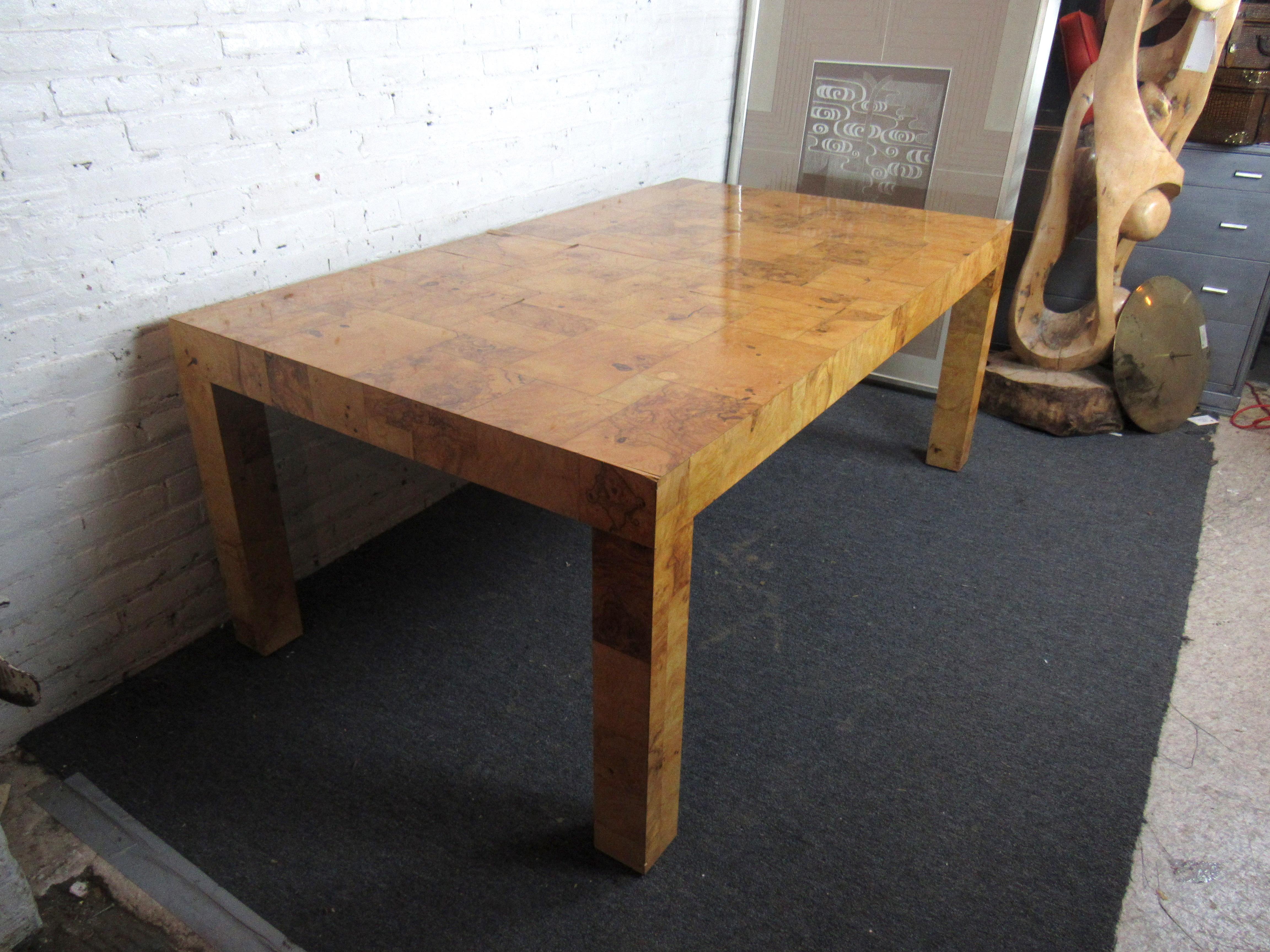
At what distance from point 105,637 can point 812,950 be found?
4.10ft

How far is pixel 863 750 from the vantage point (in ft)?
5.02

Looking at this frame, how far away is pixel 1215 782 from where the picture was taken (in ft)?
4.93

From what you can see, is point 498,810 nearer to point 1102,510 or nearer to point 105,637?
point 105,637

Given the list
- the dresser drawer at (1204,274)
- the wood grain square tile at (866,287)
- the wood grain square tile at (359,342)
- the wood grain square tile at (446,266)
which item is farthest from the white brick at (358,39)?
the dresser drawer at (1204,274)

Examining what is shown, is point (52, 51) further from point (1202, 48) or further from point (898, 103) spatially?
point (1202, 48)

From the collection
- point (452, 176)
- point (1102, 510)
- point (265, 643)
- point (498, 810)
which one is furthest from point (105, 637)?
point (1102, 510)

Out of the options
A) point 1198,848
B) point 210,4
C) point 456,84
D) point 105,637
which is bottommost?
point 1198,848

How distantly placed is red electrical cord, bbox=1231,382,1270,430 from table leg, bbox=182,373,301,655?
2700 millimetres

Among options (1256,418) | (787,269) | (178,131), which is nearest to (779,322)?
(787,269)

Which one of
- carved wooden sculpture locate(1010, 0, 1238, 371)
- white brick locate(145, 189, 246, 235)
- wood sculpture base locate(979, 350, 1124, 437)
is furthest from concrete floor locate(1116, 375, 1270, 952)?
white brick locate(145, 189, 246, 235)

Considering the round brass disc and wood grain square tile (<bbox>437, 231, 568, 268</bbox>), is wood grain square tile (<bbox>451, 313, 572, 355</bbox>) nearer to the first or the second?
wood grain square tile (<bbox>437, 231, 568, 268</bbox>)

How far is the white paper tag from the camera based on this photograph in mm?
2348

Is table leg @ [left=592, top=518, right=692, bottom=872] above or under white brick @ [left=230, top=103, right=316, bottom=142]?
under

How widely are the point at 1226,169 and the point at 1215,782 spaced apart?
1980 millimetres
